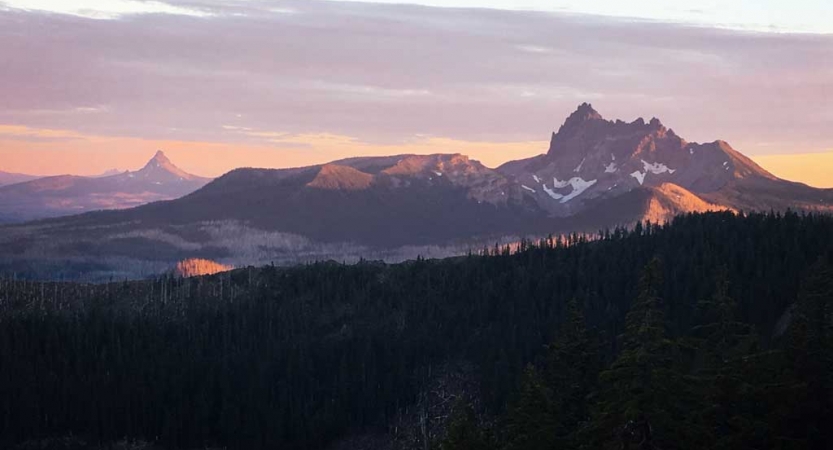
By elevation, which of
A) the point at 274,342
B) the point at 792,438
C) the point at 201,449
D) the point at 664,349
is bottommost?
the point at 201,449

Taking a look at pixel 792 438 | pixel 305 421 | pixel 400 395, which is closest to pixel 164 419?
pixel 305 421

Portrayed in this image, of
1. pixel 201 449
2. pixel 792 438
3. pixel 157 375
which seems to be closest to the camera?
pixel 792 438

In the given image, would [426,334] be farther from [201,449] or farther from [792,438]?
[792,438]

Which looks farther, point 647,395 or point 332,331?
point 332,331

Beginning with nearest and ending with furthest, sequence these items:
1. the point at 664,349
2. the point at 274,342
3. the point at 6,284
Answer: the point at 664,349, the point at 274,342, the point at 6,284

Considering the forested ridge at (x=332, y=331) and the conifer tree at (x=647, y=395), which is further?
the forested ridge at (x=332, y=331)

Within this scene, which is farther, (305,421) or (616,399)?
(305,421)

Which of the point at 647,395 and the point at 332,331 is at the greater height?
the point at 647,395

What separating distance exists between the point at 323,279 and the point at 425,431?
5253cm

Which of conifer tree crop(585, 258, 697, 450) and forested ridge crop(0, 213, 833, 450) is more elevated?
conifer tree crop(585, 258, 697, 450)

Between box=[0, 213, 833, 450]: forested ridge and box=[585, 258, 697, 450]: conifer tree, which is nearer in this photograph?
box=[585, 258, 697, 450]: conifer tree

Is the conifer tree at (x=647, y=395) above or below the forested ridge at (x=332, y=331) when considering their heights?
above

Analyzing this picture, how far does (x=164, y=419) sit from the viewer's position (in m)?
152

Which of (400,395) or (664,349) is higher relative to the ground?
(664,349)
